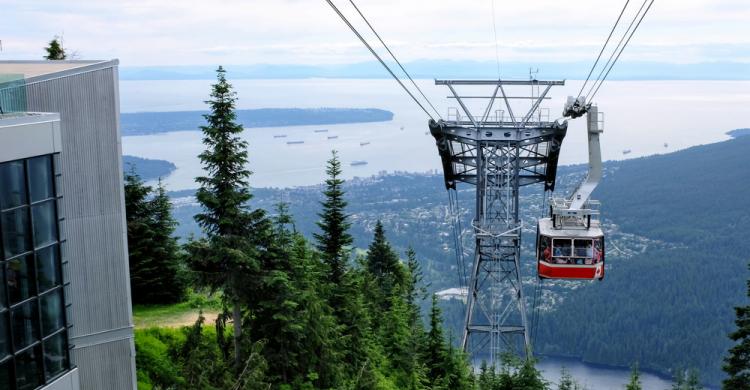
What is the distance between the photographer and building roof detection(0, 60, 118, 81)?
14469 millimetres

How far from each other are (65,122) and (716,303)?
140940mm

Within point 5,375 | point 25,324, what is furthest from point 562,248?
point 5,375

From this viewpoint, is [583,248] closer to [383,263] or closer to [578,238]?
[578,238]

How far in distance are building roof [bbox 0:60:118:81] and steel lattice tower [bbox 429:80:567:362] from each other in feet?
37.0

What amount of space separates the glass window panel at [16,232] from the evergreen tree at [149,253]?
50.1ft

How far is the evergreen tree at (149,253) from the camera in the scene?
26.7 m

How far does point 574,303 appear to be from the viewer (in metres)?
135

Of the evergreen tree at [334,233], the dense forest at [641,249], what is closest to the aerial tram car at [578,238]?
the evergreen tree at [334,233]

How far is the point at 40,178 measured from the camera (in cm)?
1137

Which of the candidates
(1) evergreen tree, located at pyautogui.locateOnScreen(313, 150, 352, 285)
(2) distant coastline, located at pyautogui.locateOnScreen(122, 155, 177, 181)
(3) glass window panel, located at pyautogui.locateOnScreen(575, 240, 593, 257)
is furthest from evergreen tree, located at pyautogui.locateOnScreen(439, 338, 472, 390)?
(2) distant coastline, located at pyautogui.locateOnScreen(122, 155, 177, 181)

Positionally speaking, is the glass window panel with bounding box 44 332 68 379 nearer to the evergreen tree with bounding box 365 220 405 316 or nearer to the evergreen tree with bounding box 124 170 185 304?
the evergreen tree with bounding box 124 170 185 304

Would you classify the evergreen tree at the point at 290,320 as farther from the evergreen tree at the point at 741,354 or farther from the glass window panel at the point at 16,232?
the evergreen tree at the point at 741,354

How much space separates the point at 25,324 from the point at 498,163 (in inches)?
638

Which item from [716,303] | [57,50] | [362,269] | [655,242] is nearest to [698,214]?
[655,242]
